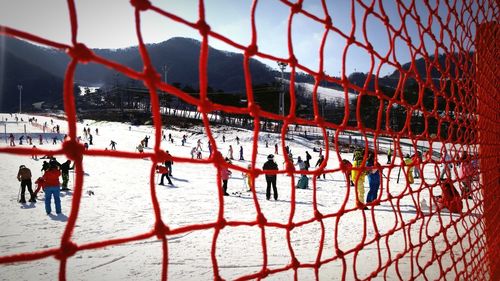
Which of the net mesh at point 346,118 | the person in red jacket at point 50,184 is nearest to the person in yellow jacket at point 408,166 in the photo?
the net mesh at point 346,118

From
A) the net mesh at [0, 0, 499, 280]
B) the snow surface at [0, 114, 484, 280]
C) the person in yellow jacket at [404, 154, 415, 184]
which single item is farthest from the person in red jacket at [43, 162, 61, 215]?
the person in yellow jacket at [404, 154, 415, 184]

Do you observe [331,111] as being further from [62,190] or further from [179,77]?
[179,77]

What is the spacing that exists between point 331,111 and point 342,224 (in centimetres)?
7007

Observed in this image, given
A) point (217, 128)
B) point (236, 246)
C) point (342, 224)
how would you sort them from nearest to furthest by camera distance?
point (236, 246)
point (342, 224)
point (217, 128)

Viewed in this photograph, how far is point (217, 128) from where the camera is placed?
4497 centimetres

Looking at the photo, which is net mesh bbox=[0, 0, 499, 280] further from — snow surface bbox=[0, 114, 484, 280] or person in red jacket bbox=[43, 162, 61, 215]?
person in red jacket bbox=[43, 162, 61, 215]

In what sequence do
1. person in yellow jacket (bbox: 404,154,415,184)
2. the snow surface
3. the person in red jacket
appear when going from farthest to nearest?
the person in red jacket → the snow surface → person in yellow jacket (bbox: 404,154,415,184)

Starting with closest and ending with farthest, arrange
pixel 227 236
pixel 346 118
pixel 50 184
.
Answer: pixel 346 118 → pixel 227 236 → pixel 50 184

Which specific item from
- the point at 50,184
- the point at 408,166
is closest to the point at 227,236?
the point at 408,166

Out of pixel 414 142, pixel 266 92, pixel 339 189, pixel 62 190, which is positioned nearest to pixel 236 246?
pixel 414 142

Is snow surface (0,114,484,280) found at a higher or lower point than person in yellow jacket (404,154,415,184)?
lower

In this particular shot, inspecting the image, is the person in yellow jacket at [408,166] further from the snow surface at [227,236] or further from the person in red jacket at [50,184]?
the person in red jacket at [50,184]

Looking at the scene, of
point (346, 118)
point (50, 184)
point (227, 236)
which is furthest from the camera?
point (50, 184)

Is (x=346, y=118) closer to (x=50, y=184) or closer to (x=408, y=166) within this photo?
(x=408, y=166)
